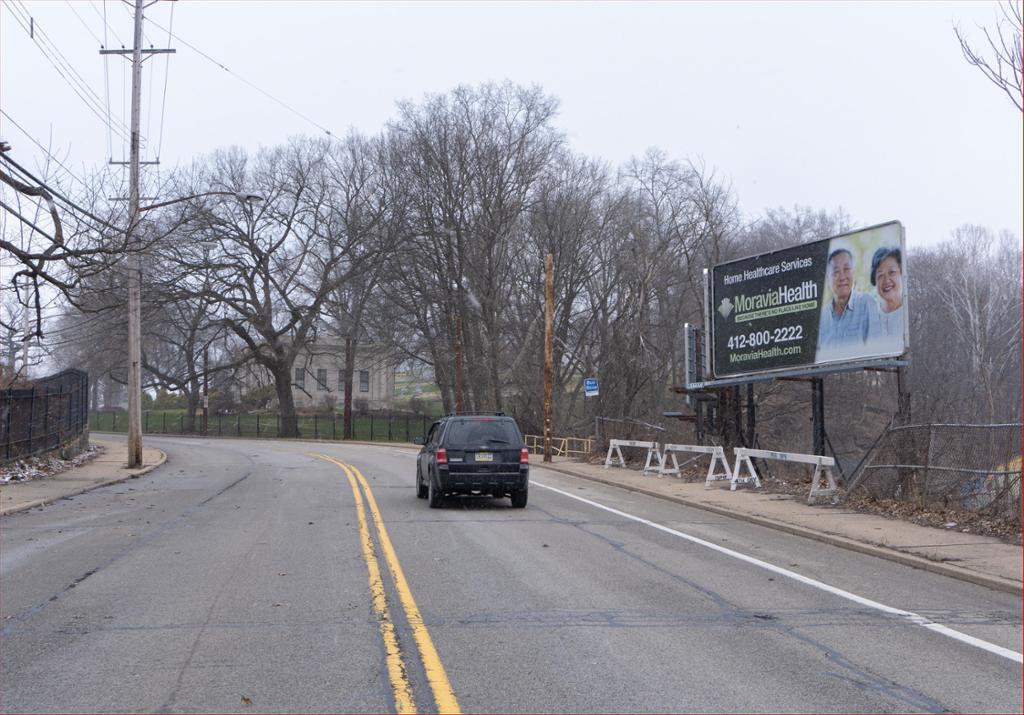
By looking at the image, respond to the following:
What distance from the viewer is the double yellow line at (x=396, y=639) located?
17.9 ft

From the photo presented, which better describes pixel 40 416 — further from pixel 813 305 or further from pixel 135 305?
pixel 813 305

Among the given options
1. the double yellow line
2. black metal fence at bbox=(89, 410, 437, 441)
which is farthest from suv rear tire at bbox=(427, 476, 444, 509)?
black metal fence at bbox=(89, 410, 437, 441)

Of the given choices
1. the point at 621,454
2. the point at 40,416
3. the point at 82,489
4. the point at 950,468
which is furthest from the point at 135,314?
the point at 950,468

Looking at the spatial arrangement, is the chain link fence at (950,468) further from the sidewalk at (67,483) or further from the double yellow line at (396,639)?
the sidewalk at (67,483)

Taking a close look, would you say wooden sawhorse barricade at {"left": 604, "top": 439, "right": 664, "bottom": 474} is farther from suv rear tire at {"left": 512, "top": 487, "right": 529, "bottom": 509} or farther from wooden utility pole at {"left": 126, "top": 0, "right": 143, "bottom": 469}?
wooden utility pole at {"left": 126, "top": 0, "right": 143, "bottom": 469}

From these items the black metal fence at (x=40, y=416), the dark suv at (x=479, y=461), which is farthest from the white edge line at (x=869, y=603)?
the black metal fence at (x=40, y=416)

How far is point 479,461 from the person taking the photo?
16469mm

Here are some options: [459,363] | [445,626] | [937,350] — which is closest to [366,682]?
[445,626]

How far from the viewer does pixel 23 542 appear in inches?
490

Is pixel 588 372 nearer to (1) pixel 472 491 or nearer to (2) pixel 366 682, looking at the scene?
(1) pixel 472 491

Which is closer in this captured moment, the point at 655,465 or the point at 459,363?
the point at 655,465

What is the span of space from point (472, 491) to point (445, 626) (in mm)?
9111

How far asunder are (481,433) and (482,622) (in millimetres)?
9314

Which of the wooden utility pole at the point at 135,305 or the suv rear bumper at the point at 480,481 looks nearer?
the suv rear bumper at the point at 480,481
